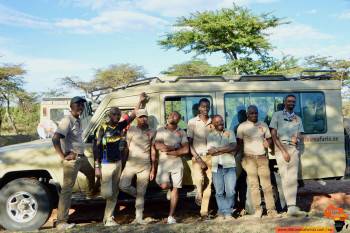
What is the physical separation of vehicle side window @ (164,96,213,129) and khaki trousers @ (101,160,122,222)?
1172 mm

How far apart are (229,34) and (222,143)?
21.1 m

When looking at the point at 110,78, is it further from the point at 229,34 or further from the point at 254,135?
the point at 254,135

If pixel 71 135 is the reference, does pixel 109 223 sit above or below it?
below

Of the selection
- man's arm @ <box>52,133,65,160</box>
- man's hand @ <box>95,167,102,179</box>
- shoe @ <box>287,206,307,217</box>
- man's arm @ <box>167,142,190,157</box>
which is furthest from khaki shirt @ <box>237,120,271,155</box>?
man's arm @ <box>52,133,65,160</box>

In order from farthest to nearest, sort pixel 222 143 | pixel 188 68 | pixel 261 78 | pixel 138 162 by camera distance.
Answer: pixel 188 68
pixel 261 78
pixel 222 143
pixel 138 162

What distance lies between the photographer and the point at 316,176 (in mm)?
7227

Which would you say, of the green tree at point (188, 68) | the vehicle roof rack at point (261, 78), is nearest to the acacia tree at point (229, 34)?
the green tree at point (188, 68)

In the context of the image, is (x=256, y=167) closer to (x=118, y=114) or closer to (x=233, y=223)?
(x=233, y=223)

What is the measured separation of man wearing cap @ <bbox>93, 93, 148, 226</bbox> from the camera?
632 centimetres

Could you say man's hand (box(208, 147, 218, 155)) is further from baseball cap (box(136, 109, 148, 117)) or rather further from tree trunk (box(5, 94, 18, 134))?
tree trunk (box(5, 94, 18, 134))

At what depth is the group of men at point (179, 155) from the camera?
20.8ft

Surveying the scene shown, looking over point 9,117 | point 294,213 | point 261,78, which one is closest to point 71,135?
point 261,78

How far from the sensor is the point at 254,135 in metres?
6.66

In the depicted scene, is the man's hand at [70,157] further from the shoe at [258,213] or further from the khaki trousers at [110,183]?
the shoe at [258,213]
